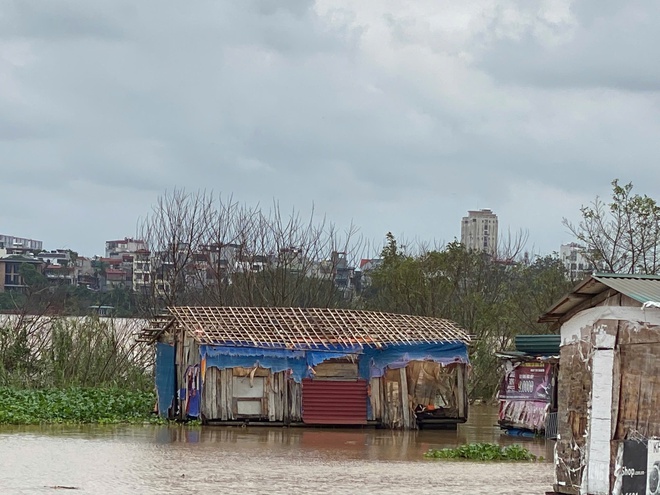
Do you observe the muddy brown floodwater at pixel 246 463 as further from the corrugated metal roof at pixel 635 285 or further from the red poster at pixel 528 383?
the corrugated metal roof at pixel 635 285

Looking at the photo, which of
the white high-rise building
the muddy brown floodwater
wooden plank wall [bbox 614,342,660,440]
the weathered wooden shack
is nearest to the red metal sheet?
the muddy brown floodwater

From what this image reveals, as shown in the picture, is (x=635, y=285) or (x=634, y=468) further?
(x=635, y=285)

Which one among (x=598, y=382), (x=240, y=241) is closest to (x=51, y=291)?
(x=240, y=241)

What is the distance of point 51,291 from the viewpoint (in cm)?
4878

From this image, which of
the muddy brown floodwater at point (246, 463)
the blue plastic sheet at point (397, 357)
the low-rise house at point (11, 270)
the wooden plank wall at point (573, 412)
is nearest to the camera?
the wooden plank wall at point (573, 412)

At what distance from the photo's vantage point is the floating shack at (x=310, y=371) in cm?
3148

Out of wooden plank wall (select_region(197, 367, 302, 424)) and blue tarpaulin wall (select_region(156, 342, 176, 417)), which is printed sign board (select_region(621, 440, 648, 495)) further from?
blue tarpaulin wall (select_region(156, 342, 176, 417))

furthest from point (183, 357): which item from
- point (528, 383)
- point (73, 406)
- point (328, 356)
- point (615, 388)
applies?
point (615, 388)

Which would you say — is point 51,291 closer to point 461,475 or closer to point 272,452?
point 272,452

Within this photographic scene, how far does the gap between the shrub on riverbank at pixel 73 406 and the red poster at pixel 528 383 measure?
30.9 feet

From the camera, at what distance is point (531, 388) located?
30.5 meters

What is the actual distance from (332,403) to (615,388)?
18.3 meters

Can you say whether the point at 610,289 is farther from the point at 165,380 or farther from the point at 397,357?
the point at 165,380

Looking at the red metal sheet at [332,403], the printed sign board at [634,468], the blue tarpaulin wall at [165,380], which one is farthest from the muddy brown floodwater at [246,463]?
the printed sign board at [634,468]
